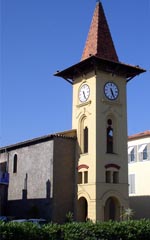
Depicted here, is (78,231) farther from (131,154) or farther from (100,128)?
(131,154)

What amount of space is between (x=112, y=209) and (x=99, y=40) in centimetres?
1448

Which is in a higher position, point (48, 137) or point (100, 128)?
point (100, 128)

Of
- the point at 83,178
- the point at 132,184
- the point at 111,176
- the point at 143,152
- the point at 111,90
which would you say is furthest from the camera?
the point at 132,184

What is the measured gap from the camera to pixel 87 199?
104 ft

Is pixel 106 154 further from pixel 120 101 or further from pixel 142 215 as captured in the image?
pixel 142 215

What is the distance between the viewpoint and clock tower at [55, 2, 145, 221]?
3189 cm

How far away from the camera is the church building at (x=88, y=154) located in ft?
105

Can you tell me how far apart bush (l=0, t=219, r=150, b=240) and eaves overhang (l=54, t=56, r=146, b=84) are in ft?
49.8

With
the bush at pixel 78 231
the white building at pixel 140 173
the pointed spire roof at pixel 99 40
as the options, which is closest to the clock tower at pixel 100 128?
the pointed spire roof at pixel 99 40

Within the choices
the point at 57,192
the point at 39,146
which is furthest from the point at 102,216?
the point at 39,146

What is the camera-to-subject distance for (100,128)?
32.7 m

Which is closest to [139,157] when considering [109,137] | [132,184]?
[132,184]

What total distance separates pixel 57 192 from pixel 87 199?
7.96ft

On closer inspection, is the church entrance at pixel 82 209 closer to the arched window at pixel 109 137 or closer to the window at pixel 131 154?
the arched window at pixel 109 137
